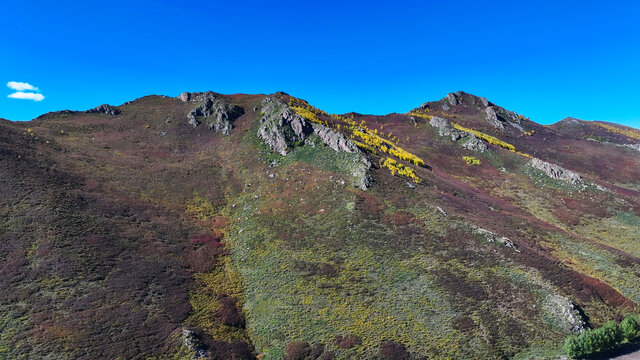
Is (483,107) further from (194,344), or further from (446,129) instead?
(194,344)

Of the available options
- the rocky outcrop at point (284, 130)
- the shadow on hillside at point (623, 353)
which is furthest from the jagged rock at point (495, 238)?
the rocky outcrop at point (284, 130)

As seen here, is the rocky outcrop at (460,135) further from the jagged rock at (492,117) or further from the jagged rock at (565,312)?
the jagged rock at (565,312)

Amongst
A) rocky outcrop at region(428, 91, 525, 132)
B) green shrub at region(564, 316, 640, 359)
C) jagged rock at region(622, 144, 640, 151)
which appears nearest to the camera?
green shrub at region(564, 316, 640, 359)

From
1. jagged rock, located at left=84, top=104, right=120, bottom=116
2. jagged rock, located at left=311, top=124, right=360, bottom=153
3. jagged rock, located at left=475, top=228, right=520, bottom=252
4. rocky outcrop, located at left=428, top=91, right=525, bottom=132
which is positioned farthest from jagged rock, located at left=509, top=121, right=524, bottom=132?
jagged rock, located at left=84, top=104, right=120, bottom=116

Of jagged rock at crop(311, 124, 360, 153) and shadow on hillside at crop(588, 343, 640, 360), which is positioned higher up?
jagged rock at crop(311, 124, 360, 153)

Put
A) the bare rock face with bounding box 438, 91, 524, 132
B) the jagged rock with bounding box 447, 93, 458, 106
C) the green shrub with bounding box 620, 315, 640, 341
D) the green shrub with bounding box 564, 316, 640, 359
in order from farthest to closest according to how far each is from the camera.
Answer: the jagged rock with bounding box 447, 93, 458, 106 → the bare rock face with bounding box 438, 91, 524, 132 → the green shrub with bounding box 620, 315, 640, 341 → the green shrub with bounding box 564, 316, 640, 359

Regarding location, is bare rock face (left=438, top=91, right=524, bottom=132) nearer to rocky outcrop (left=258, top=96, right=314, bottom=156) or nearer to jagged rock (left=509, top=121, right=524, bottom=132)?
jagged rock (left=509, top=121, right=524, bottom=132)

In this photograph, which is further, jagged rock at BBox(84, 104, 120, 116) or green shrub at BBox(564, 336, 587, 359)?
jagged rock at BBox(84, 104, 120, 116)

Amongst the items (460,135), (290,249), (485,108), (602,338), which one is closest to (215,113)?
(290,249)
